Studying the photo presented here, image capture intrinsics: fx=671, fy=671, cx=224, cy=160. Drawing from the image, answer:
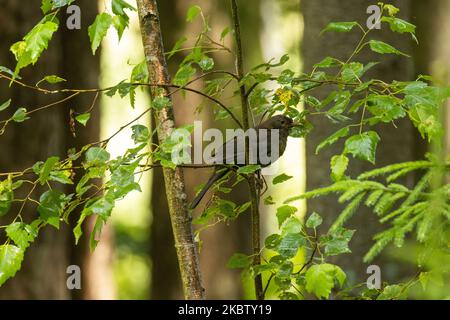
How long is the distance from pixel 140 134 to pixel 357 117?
233 cm

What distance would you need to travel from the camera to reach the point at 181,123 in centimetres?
793

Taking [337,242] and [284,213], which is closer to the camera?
[337,242]

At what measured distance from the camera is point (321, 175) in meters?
4.68

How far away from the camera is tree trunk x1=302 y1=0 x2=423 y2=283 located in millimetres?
4641

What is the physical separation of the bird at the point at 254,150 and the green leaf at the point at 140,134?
48cm

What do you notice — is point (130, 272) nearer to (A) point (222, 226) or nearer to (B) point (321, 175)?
(A) point (222, 226)

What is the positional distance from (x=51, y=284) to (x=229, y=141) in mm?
3393

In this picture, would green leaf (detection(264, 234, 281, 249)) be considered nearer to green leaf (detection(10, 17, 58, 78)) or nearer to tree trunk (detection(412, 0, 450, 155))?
green leaf (detection(10, 17, 58, 78))

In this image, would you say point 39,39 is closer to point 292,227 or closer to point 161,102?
point 161,102

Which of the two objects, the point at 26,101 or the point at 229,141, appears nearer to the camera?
the point at 229,141

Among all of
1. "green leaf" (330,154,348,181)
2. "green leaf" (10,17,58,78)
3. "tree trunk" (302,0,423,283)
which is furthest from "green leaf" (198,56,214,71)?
"tree trunk" (302,0,423,283)

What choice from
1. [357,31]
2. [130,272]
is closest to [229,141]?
[357,31]

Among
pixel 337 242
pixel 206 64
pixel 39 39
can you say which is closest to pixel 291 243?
pixel 337 242

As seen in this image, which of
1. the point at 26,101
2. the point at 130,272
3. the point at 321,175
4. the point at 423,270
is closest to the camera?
the point at 423,270
